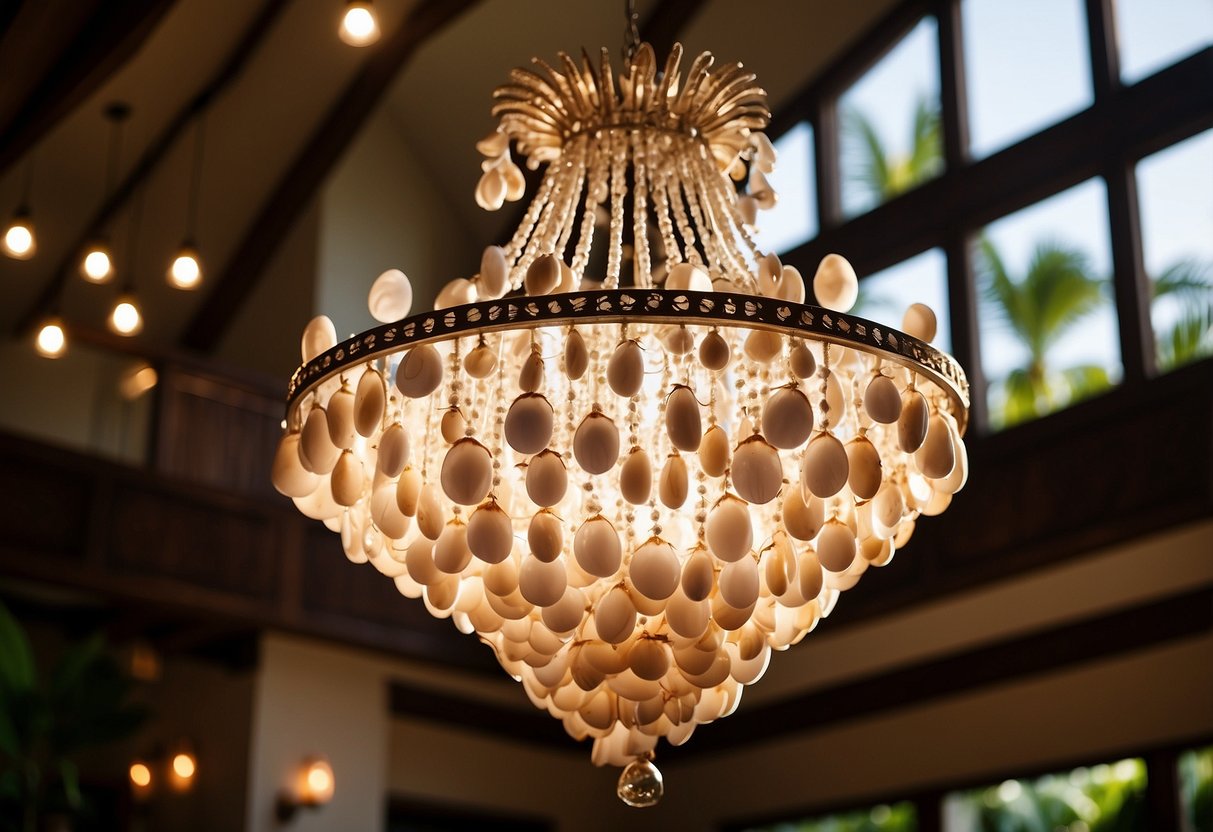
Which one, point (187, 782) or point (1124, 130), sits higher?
point (1124, 130)

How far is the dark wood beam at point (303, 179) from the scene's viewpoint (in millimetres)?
7391

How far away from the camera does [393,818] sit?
7.68 meters

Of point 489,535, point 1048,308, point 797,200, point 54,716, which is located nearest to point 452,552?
point 489,535

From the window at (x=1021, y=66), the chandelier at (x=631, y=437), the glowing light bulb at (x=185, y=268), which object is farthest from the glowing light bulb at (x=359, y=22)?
the window at (x=1021, y=66)

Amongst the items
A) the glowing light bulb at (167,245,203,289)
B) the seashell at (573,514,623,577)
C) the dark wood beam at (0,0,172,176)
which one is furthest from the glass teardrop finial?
the glowing light bulb at (167,245,203,289)

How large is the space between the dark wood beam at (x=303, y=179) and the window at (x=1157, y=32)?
3058mm

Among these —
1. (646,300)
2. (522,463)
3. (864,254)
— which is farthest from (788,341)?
(864,254)

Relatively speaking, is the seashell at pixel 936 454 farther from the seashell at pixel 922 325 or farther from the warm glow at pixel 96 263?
the warm glow at pixel 96 263

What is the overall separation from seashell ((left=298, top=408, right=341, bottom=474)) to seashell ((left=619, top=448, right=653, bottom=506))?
46 cm

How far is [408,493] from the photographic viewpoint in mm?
2266

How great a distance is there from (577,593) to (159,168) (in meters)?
6.40

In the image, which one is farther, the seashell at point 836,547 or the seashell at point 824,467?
the seashell at point 836,547

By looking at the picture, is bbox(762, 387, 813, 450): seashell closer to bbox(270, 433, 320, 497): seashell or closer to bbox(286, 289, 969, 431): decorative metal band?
bbox(286, 289, 969, 431): decorative metal band

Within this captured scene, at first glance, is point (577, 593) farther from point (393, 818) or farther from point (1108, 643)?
point (393, 818)
